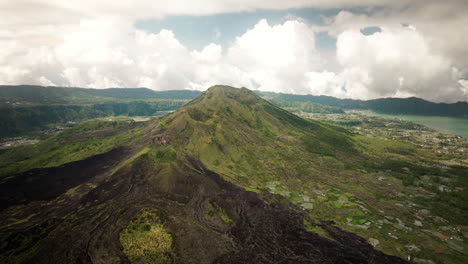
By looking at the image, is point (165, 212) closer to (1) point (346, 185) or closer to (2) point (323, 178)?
(2) point (323, 178)

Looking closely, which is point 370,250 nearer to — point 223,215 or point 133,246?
point 223,215

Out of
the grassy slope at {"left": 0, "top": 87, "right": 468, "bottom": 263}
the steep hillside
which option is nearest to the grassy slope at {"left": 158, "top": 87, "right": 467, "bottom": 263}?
the grassy slope at {"left": 0, "top": 87, "right": 468, "bottom": 263}

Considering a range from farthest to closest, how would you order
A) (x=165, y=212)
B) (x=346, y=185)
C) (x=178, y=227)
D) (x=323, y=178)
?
(x=323, y=178) < (x=346, y=185) < (x=165, y=212) < (x=178, y=227)

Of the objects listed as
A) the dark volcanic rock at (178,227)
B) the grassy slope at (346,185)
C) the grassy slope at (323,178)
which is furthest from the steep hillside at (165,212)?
the grassy slope at (346,185)

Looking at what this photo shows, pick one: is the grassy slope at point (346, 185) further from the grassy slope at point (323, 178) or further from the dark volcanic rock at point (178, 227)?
the dark volcanic rock at point (178, 227)


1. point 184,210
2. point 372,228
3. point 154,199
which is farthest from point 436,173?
point 154,199

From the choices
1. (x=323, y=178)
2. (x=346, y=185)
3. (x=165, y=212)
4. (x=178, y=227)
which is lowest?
(x=178, y=227)

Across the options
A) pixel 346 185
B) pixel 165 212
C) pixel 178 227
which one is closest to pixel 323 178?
pixel 346 185

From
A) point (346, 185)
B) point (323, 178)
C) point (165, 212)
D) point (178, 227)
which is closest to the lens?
point (178, 227)

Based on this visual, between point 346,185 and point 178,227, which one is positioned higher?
point 346,185

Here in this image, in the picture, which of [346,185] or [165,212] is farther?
[346,185]
